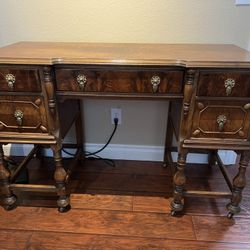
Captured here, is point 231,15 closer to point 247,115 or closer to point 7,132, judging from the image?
point 247,115

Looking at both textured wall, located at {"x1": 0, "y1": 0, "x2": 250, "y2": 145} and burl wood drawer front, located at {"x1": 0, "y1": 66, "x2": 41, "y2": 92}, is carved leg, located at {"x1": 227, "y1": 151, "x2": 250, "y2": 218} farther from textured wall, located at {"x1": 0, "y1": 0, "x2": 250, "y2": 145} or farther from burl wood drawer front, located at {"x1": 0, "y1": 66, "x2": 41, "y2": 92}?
burl wood drawer front, located at {"x1": 0, "y1": 66, "x2": 41, "y2": 92}

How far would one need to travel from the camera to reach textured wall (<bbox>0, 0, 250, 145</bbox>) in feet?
4.39

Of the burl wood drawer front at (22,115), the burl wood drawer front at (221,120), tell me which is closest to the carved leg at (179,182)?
the burl wood drawer front at (221,120)

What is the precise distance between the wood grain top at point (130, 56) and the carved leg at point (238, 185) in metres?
0.44

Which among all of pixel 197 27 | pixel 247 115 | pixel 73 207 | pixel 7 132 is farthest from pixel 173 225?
pixel 197 27

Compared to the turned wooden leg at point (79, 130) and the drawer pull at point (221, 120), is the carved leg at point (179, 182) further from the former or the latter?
the turned wooden leg at point (79, 130)

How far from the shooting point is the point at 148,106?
5.20ft

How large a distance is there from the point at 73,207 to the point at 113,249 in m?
0.35

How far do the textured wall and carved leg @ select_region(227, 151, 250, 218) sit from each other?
2.26 ft

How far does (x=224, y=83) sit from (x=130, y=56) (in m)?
0.40

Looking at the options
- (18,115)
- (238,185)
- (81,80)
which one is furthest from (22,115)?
(238,185)

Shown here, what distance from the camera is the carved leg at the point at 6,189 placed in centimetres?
122

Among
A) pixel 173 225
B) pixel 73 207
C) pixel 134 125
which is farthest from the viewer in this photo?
pixel 134 125

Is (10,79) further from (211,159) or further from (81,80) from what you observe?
(211,159)
